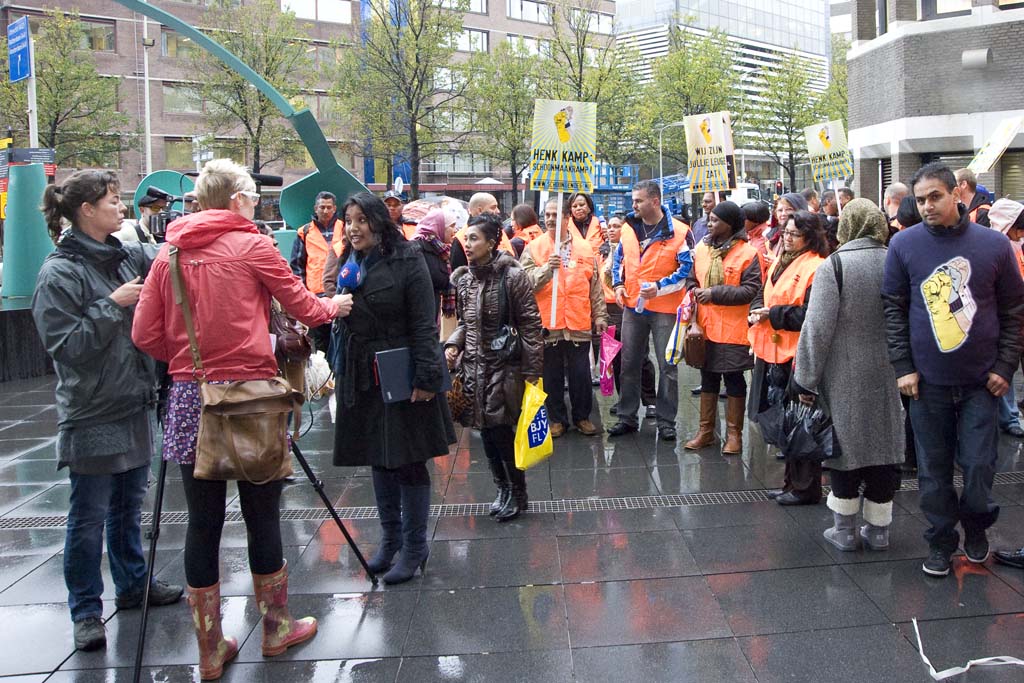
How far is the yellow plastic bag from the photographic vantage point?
17.9ft

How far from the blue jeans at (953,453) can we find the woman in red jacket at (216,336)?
2.98 meters

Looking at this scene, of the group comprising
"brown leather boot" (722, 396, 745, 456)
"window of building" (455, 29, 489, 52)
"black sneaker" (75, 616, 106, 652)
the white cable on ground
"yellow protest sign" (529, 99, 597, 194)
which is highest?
"window of building" (455, 29, 489, 52)

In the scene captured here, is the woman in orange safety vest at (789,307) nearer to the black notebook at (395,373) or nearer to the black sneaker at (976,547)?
the black sneaker at (976,547)

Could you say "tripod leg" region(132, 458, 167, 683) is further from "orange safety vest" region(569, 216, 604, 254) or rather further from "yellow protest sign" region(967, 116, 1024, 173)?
"yellow protest sign" region(967, 116, 1024, 173)

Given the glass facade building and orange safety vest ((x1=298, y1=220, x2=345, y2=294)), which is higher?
the glass facade building

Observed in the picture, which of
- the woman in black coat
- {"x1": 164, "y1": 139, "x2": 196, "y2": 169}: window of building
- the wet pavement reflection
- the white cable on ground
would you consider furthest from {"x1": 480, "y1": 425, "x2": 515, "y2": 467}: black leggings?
{"x1": 164, "y1": 139, "x2": 196, "y2": 169}: window of building

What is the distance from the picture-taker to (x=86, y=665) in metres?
3.93

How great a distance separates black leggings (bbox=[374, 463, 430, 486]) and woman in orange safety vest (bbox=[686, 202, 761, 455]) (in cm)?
308

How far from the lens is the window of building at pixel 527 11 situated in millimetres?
56562

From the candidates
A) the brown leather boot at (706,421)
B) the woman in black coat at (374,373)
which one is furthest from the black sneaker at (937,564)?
the brown leather boot at (706,421)

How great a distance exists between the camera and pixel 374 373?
4672 millimetres

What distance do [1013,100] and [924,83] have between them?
1567 mm

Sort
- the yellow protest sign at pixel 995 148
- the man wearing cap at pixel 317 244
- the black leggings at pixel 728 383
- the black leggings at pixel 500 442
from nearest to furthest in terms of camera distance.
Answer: the black leggings at pixel 500 442 → the black leggings at pixel 728 383 → the yellow protest sign at pixel 995 148 → the man wearing cap at pixel 317 244

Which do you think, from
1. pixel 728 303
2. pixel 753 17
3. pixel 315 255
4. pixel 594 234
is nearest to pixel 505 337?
pixel 728 303
